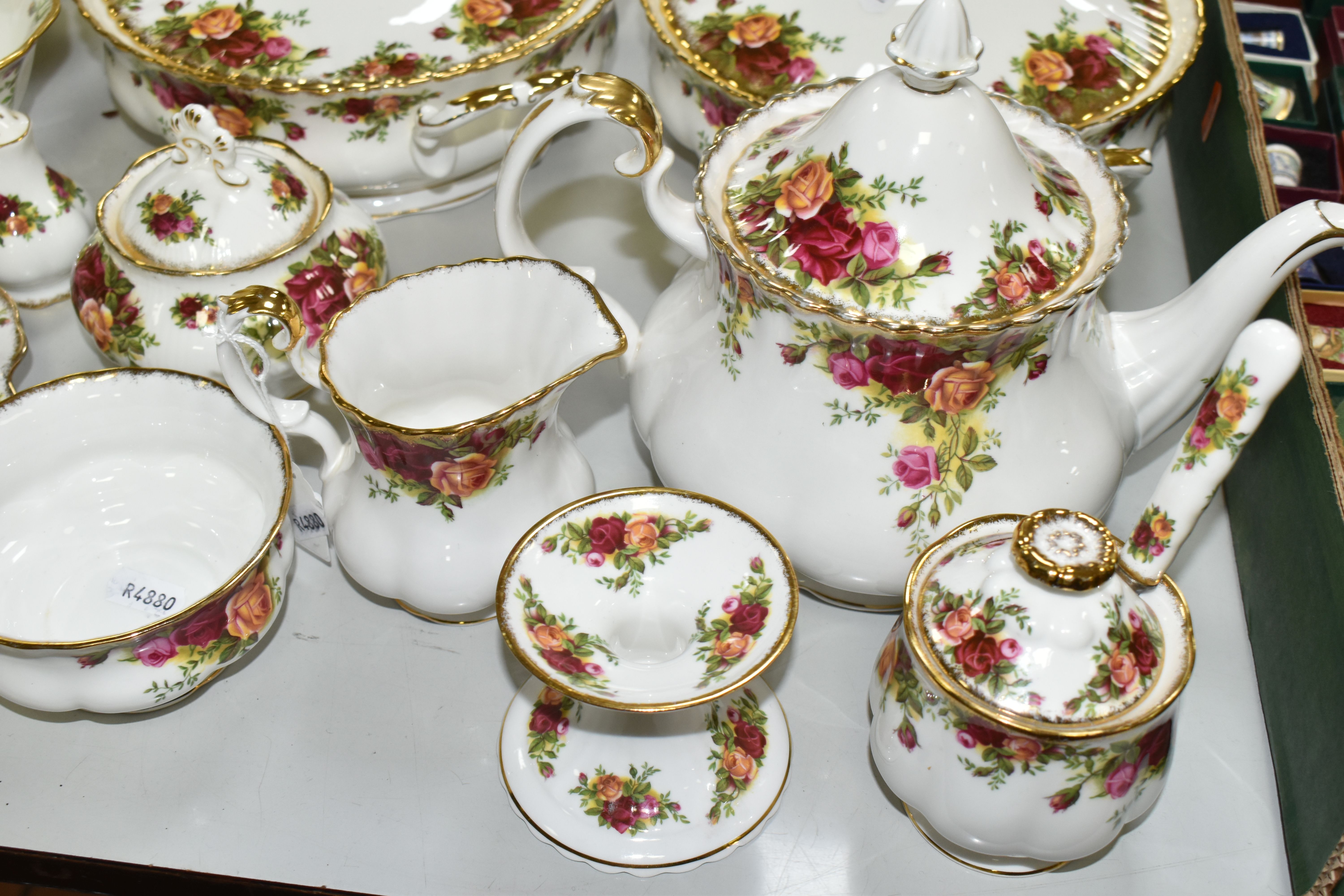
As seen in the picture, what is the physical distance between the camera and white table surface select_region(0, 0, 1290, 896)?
774 mm

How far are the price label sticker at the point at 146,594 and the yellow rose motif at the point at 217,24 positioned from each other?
471 millimetres

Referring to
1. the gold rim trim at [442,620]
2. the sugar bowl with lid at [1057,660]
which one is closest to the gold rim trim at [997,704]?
the sugar bowl with lid at [1057,660]

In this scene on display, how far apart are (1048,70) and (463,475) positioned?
1.94 ft

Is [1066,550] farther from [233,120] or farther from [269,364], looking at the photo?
[233,120]

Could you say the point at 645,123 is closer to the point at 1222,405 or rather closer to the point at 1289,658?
the point at 1222,405

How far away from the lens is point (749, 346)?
0.78 metres

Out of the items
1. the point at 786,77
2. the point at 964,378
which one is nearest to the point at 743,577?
the point at 964,378

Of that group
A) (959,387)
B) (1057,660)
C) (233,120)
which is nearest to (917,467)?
(959,387)

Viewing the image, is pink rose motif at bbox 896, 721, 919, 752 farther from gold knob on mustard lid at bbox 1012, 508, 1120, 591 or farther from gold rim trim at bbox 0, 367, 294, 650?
gold rim trim at bbox 0, 367, 294, 650

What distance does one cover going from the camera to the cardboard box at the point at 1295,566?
29.2 inches

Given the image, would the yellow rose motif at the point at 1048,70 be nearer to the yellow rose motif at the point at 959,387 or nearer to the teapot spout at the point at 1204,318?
the teapot spout at the point at 1204,318

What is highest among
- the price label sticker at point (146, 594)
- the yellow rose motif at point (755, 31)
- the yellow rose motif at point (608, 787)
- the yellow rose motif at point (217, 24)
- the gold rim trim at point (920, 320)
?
the gold rim trim at point (920, 320)

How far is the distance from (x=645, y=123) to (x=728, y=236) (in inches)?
4.0

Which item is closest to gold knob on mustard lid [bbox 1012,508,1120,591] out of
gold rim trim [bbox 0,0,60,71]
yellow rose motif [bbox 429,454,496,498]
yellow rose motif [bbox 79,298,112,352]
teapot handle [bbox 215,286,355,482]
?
yellow rose motif [bbox 429,454,496,498]
